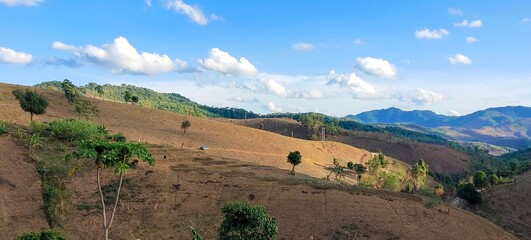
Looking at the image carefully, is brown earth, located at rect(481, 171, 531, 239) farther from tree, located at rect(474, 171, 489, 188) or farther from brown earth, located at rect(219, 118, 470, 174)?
brown earth, located at rect(219, 118, 470, 174)

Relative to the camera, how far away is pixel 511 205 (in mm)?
59969

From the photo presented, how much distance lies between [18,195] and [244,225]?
23.6 metres

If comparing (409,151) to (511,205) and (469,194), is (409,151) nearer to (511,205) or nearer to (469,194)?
(511,205)

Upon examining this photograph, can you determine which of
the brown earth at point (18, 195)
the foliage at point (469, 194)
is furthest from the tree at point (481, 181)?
the brown earth at point (18, 195)

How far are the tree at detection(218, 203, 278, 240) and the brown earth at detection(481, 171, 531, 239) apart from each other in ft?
127

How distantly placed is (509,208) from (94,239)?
5661cm

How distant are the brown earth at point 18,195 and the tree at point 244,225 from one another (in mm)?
17298

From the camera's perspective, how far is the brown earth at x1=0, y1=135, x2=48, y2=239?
30547 mm

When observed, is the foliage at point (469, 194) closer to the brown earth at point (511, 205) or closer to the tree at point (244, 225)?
the brown earth at point (511, 205)

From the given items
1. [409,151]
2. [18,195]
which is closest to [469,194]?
[18,195]

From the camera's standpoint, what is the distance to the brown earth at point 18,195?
30547 mm

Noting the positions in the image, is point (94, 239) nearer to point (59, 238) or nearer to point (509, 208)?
point (59, 238)

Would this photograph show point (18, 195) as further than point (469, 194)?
No

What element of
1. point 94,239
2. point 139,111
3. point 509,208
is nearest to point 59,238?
point 94,239
